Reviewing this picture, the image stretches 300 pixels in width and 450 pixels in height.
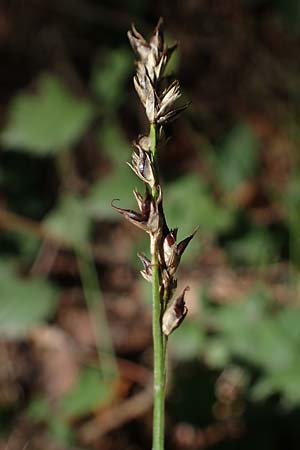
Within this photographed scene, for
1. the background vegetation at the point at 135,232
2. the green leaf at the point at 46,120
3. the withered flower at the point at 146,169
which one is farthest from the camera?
the green leaf at the point at 46,120

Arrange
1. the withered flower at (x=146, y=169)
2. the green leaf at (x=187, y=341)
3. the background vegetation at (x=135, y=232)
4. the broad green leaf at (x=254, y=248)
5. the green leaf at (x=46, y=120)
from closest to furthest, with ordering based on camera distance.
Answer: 1. the withered flower at (x=146, y=169)
2. the background vegetation at (x=135, y=232)
3. the green leaf at (x=187, y=341)
4. the green leaf at (x=46, y=120)
5. the broad green leaf at (x=254, y=248)

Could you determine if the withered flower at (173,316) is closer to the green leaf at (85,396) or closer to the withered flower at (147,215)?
the withered flower at (147,215)

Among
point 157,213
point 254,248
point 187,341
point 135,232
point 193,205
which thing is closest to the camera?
point 157,213

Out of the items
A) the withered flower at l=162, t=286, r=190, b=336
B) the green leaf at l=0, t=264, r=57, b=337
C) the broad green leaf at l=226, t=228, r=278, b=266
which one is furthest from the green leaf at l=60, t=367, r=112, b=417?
the withered flower at l=162, t=286, r=190, b=336

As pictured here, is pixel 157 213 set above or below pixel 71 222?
below

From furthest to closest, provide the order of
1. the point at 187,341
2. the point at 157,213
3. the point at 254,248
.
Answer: the point at 254,248 < the point at 187,341 < the point at 157,213

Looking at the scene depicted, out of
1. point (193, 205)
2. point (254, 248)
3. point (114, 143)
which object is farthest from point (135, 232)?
point (193, 205)

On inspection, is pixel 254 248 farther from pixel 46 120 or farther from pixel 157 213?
pixel 157 213

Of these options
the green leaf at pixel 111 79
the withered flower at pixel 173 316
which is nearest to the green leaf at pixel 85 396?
the green leaf at pixel 111 79

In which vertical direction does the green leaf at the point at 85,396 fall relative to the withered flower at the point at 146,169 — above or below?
below
